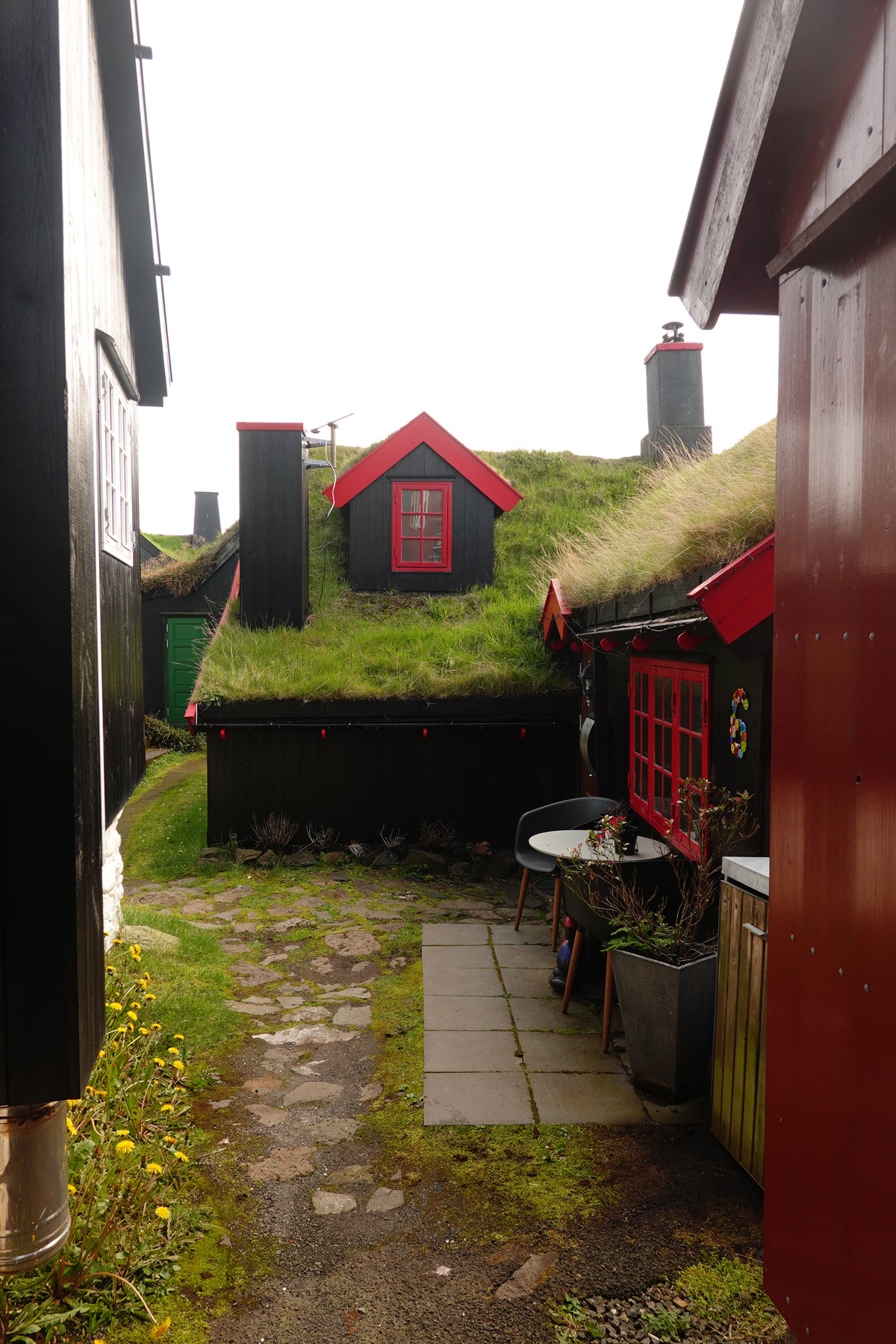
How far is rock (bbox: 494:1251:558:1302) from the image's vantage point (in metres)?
3.02

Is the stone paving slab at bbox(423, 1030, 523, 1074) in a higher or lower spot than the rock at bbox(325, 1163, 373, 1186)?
lower

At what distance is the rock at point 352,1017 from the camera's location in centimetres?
541

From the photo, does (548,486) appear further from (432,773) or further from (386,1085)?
(386,1085)

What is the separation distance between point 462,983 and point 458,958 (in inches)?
20.3

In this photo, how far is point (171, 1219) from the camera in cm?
337

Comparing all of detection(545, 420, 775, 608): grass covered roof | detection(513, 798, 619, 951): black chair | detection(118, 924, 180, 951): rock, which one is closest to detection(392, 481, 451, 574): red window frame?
detection(545, 420, 775, 608): grass covered roof

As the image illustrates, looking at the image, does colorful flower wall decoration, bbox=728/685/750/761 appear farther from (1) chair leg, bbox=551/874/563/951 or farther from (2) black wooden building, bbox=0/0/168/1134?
(2) black wooden building, bbox=0/0/168/1134

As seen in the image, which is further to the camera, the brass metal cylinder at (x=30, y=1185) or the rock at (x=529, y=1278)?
the rock at (x=529, y=1278)

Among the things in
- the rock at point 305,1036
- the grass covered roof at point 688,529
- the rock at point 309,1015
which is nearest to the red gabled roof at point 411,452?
the grass covered roof at point 688,529

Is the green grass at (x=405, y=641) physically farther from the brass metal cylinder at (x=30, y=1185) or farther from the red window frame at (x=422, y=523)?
the brass metal cylinder at (x=30, y=1185)

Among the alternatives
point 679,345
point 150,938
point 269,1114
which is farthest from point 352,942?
point 679,345

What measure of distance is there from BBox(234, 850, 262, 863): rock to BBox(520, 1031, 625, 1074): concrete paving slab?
518 centimetres

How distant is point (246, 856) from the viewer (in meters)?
9.59

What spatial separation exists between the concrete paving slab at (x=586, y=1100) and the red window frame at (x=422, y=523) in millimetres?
9565
